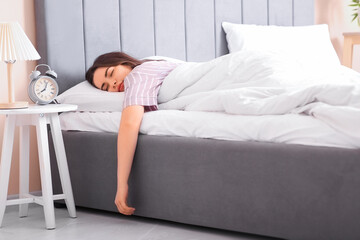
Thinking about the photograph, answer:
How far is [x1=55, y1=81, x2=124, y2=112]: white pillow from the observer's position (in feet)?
8.18

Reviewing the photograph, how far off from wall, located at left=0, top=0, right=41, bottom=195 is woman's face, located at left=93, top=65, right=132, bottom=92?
34cm

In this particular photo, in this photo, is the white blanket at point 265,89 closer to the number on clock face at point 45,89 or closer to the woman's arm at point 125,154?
the woman's arm at point 125,154

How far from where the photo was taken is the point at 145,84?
238 centimetres

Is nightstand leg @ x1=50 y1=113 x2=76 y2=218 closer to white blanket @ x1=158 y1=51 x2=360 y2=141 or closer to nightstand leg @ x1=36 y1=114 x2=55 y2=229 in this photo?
nightstand leg @ x1=36 y1=114 x2=55 y2=229

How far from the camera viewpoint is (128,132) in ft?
7.36

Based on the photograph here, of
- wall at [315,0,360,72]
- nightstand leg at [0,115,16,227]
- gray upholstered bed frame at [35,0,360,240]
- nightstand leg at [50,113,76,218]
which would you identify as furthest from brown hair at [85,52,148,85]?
wall at [315,0,360,72]

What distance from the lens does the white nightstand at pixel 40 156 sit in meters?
2.23

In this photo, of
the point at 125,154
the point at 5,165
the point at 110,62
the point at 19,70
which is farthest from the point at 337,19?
the point at 5,165

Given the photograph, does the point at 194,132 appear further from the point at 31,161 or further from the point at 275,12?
the point at 275,12

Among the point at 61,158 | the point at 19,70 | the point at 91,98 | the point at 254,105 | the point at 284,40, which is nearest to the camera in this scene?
the point at 254,105

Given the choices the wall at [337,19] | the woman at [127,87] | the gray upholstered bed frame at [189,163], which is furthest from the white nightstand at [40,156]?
the wall at [337,19]

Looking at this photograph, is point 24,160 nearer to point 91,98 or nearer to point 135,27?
point 91,98

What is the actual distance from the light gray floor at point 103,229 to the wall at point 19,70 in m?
0.26

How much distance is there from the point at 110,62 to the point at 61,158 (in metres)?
0.51
